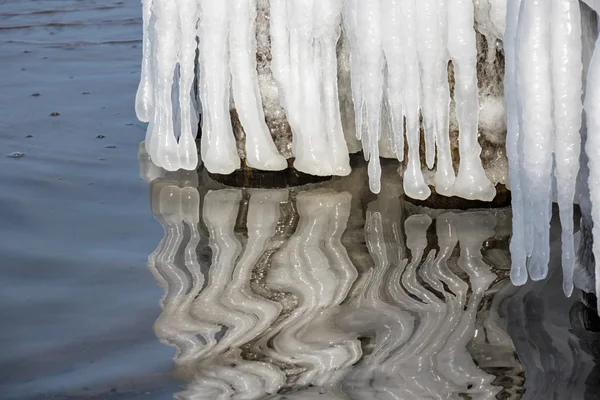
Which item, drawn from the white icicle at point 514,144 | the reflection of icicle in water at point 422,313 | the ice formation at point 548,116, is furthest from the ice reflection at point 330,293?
the ice formation at point 548,116

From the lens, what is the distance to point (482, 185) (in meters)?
4.49

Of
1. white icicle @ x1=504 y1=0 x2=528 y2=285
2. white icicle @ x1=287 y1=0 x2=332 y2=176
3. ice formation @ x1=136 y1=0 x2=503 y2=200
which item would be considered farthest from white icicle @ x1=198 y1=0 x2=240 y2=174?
white icicle @ x1=504 y1=0 x2=528 y2=285

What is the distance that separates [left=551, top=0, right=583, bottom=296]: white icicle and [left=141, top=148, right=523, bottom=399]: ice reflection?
1.56ft

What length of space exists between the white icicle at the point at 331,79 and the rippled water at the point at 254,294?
21cm

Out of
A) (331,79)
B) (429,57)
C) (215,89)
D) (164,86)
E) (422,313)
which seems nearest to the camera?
(422,313)

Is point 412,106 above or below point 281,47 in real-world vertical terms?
below

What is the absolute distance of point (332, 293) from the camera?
3814 millimetres

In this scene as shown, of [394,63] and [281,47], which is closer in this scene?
[394,63]

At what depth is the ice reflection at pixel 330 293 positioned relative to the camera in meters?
3.13

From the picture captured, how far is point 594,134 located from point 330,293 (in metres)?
1.31

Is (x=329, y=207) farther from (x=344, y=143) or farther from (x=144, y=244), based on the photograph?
(x=144, y=244)

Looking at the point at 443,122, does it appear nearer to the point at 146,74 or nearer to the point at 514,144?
the point at 514,144

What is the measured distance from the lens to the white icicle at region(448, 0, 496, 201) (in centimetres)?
411

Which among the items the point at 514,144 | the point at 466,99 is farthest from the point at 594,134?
the point at 466,99
